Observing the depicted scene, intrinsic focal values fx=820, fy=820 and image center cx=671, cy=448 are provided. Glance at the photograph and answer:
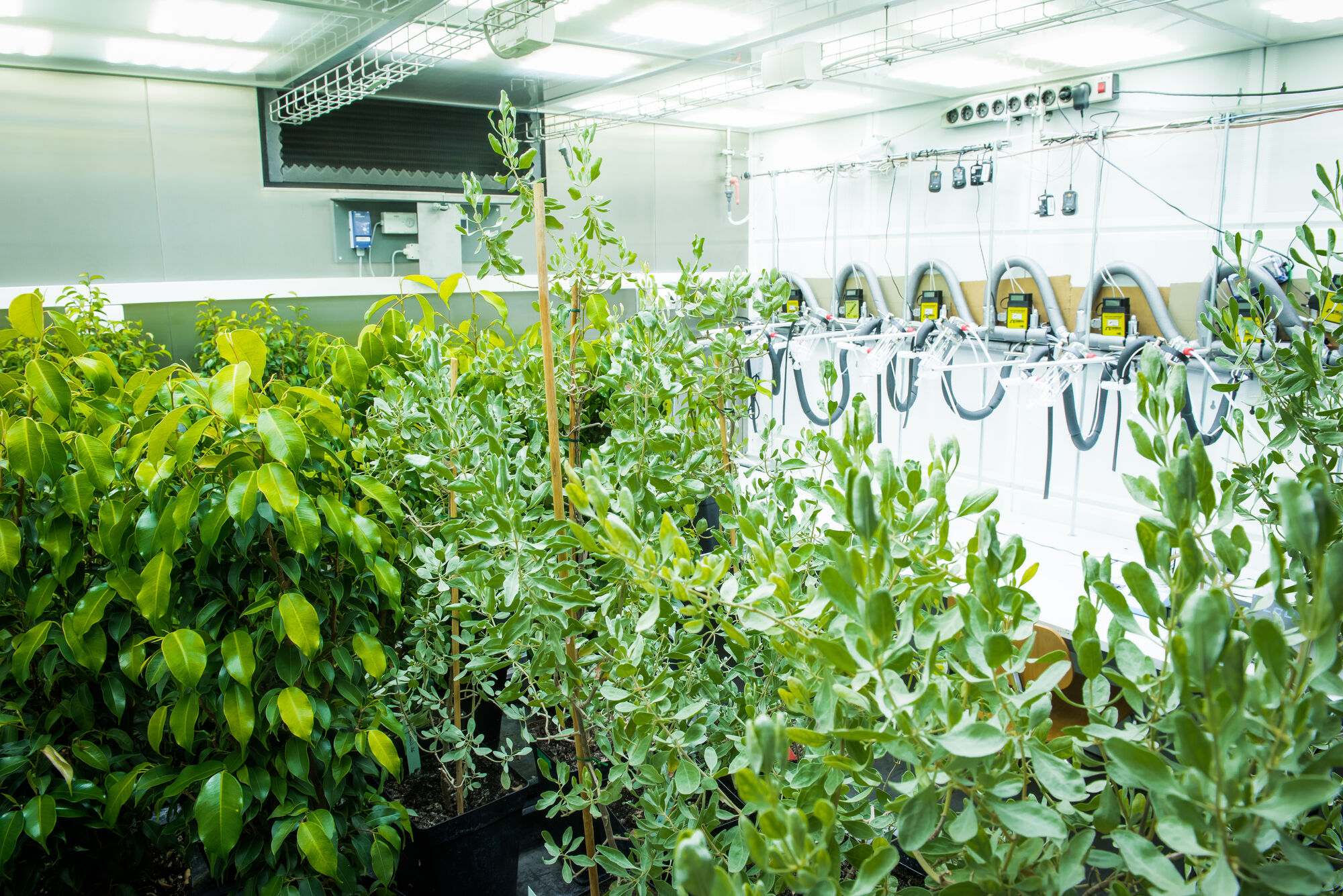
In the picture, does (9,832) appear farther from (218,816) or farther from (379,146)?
(379,146)

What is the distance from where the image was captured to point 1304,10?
329 centimetres

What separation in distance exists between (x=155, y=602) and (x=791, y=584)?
2.85 ft

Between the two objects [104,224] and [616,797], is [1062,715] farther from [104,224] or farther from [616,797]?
[104,224]

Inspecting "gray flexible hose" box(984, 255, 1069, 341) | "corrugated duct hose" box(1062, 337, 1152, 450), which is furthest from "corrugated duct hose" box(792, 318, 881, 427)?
"corrugated duct hose" box(1062, 337, 1152, 450)

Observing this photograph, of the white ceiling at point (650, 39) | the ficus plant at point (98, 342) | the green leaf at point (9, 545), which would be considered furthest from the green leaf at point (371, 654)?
the white ceiling at point (650, 39)

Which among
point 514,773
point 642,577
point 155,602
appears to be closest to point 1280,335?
point 514,773

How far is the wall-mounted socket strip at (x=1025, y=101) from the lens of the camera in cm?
459

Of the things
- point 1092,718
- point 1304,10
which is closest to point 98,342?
point 1092,718

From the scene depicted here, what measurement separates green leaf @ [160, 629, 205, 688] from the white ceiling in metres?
2.55

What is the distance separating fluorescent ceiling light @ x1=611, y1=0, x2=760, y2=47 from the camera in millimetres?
3320

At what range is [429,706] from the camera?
5.05 feet

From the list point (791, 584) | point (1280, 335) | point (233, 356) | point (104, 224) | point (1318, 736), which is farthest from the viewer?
point (104, 224)

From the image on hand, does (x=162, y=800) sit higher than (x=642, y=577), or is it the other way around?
(x=642, y=577)

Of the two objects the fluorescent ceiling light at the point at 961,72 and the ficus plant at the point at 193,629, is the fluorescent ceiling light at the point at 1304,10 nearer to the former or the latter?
the fluorescent ceiling light at the point at 961,72
